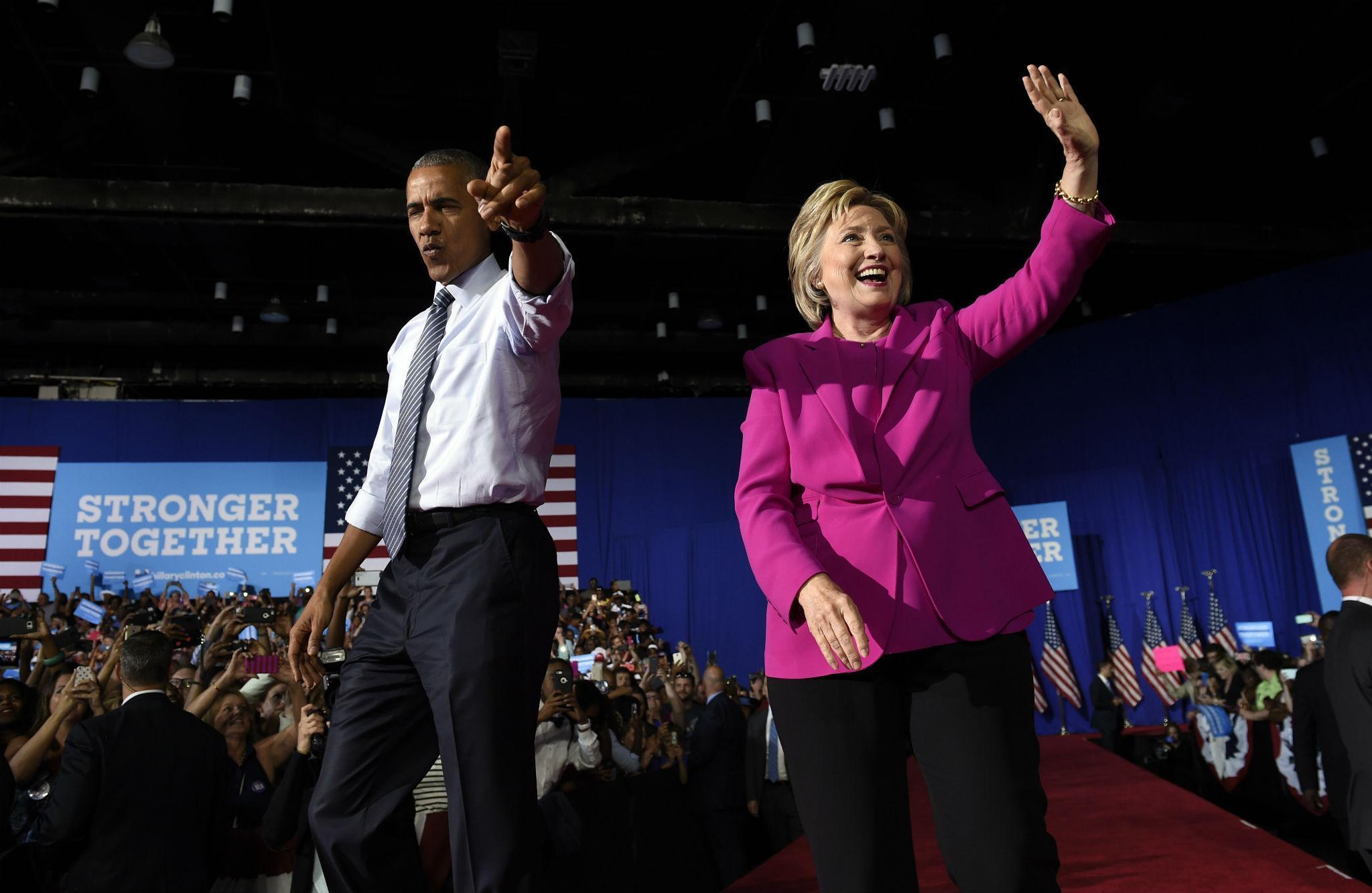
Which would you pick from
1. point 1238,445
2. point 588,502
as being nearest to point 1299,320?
point 1238,445

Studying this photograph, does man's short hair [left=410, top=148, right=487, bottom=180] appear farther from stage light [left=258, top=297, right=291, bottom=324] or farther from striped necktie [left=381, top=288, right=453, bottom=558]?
stage light [left=258, top=297, right=291, bottom=324]

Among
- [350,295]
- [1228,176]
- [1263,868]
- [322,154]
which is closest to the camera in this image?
[1263,868]

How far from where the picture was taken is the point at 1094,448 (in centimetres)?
1364

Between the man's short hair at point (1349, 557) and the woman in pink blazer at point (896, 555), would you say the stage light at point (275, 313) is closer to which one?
the man's short hair at point (1349, 557)

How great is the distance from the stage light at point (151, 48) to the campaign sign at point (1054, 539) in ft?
36.0

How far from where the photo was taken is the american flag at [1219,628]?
1198 cm

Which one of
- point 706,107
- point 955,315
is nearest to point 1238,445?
point 706,107

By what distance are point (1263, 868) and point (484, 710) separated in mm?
2728

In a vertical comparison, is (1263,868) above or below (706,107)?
below

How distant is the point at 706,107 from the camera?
9531 mm

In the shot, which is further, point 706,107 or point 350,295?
point 350,295

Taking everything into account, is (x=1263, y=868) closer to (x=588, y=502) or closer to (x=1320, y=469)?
(x=1320, y=469)

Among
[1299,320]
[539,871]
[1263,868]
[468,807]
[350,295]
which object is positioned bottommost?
[1263,868]

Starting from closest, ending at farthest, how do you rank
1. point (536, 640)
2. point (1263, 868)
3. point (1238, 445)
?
point (536, 640) → point (1263, 868) → point (1238, 445)
